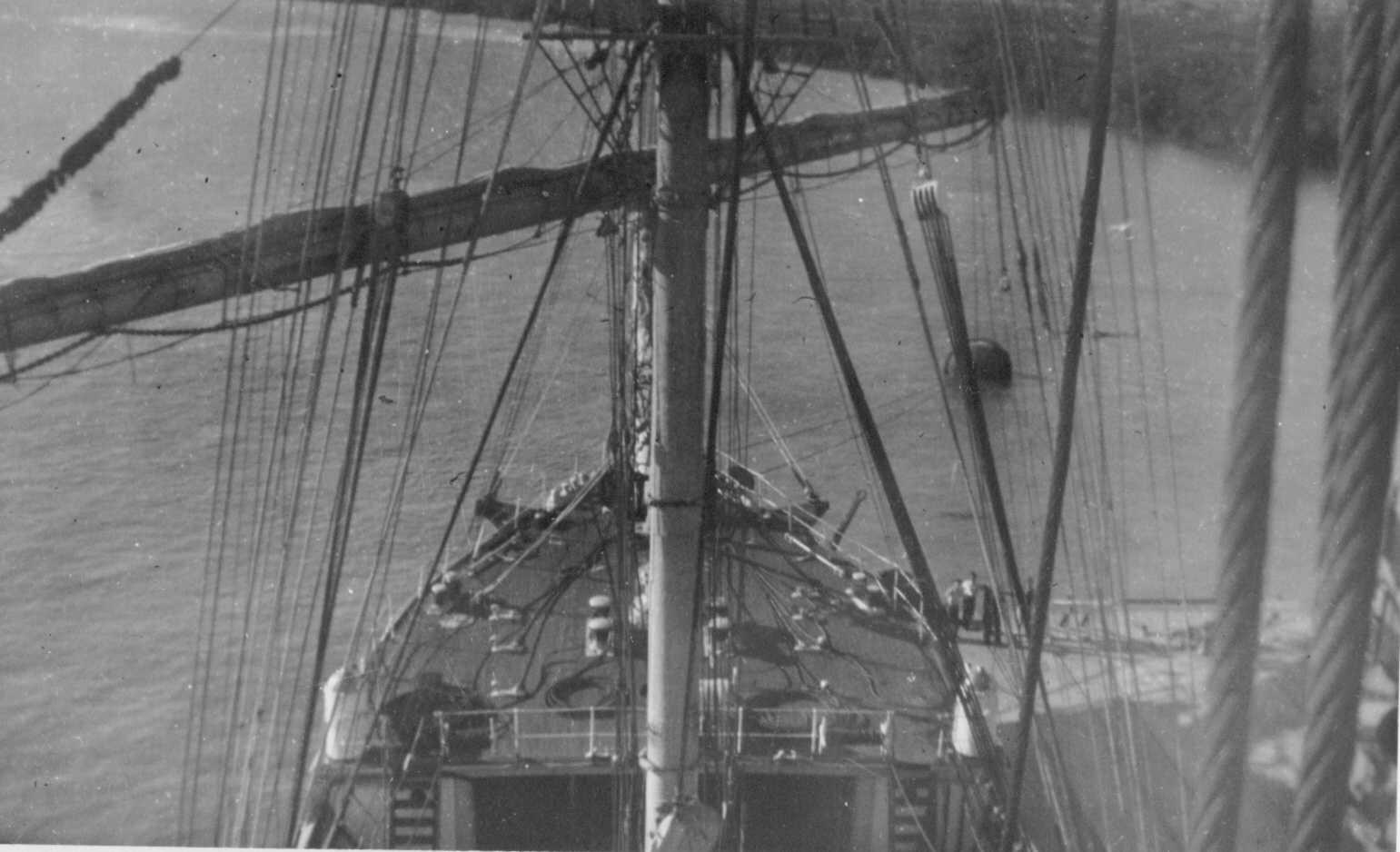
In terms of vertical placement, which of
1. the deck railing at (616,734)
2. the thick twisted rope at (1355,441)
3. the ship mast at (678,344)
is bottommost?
the deck railing at (616,734)

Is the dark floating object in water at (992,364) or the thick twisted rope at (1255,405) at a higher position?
the dark floating object in water at (992,364)

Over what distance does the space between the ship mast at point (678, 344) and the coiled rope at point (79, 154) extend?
2120 mm

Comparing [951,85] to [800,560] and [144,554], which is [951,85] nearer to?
[800,560]

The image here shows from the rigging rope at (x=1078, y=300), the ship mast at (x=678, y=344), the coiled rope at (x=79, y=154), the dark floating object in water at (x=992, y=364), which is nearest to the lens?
the rigging rope at (x=1078, y=300)

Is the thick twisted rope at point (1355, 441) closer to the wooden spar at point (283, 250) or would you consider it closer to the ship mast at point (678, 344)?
the ship mast at point (678, 344)

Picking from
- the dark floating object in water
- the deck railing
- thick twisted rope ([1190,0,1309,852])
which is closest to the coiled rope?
the deck railing

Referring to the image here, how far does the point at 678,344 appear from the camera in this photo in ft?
14.1

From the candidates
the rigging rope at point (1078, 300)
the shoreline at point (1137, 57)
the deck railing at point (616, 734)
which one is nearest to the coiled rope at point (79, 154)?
the shoreline at point (1137, 57)

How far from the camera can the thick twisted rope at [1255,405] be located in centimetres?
100

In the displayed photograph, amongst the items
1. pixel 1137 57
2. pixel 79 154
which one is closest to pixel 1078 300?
pixel 79 154

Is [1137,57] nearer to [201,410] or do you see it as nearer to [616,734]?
[616,734]

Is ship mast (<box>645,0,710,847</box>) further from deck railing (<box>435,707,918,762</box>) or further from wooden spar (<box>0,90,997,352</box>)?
deck railing (<box>435,707,918,762</box>)

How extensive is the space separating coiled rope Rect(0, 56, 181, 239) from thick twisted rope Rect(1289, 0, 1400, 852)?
4.26 metres

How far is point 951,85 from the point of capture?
29.9ft
